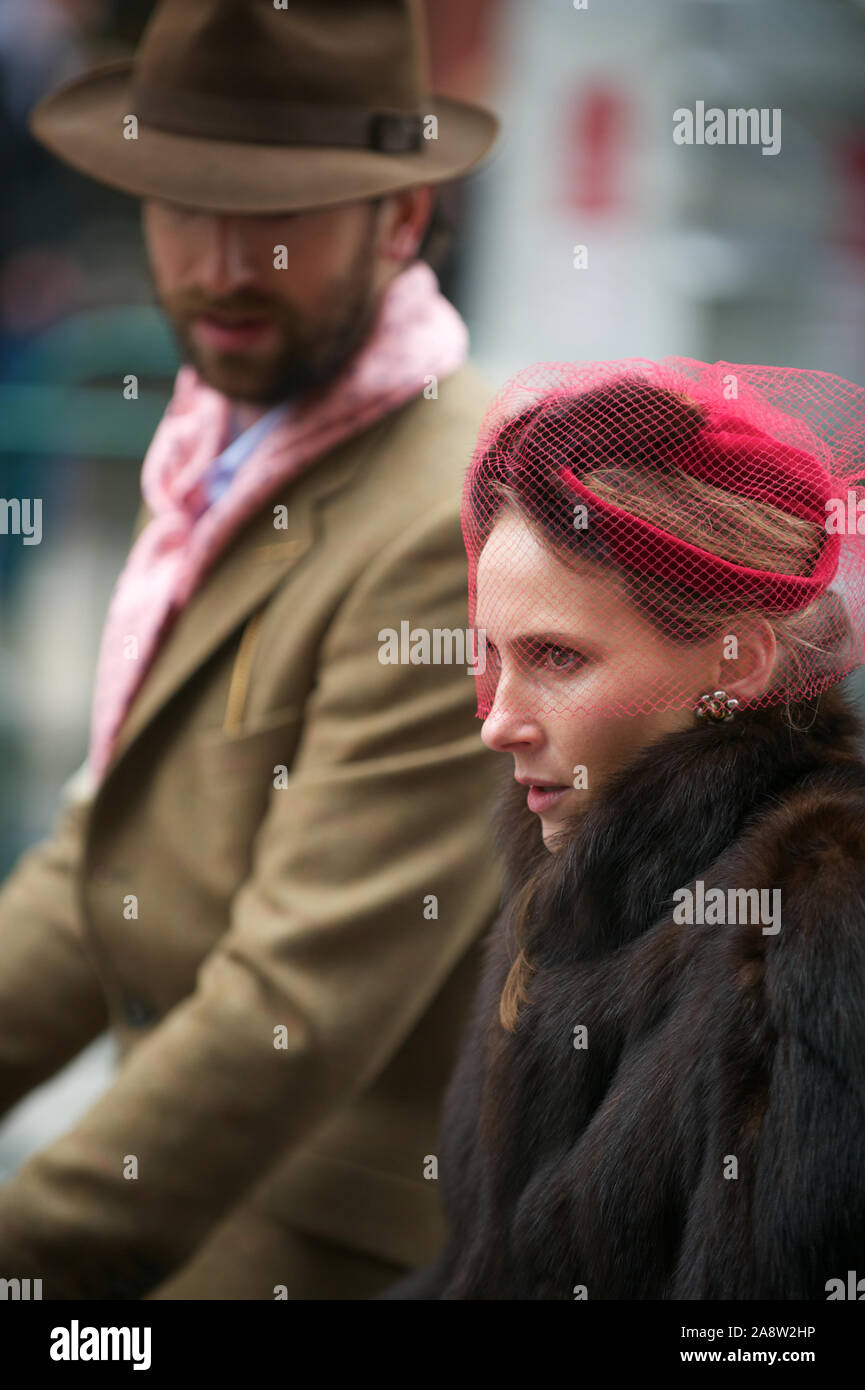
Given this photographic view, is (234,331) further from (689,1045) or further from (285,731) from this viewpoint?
(689,1045)

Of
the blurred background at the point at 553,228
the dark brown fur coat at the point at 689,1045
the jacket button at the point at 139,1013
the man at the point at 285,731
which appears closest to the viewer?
the dark brown fur coat at the point at 689,1045

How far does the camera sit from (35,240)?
492 centimetres

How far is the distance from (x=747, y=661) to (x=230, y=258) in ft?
3.11

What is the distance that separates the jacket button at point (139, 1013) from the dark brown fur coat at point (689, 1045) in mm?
707

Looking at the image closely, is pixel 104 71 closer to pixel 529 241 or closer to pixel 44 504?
pixel 44 504

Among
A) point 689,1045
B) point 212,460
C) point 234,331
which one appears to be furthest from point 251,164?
point 689,1045

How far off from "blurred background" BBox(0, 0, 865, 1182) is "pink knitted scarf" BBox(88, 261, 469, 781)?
7.20 ft

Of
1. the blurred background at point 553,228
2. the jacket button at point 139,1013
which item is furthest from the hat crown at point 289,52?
the blurred background at point 553,228

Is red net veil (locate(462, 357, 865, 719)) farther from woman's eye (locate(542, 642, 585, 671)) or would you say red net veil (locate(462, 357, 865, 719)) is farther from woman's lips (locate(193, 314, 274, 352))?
woman's lips (locate(193, 314, 274, 352))

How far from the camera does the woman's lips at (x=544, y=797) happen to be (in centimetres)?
127

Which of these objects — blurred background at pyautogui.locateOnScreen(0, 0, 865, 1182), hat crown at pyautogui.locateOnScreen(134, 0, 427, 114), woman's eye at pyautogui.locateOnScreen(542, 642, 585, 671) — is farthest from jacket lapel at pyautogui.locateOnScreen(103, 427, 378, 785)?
blurred background at pyautogui.locateOnScreen(0, 0, 865, 1182)

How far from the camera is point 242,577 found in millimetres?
1905

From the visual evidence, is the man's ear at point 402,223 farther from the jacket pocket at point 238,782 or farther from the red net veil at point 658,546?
the red net veil at point 658,546

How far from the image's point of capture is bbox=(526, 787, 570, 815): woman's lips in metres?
1.27
